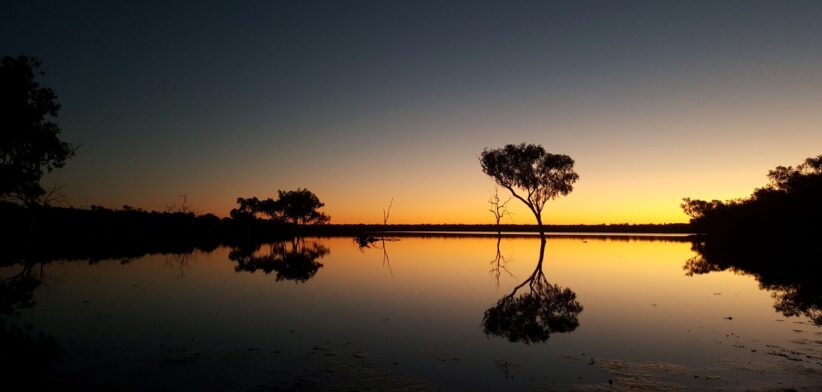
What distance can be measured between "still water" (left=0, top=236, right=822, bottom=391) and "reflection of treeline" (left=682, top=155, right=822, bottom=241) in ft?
143

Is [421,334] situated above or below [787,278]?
below

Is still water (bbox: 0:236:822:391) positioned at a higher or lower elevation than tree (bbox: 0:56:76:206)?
lower

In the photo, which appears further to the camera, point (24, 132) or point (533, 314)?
point (24, 132)

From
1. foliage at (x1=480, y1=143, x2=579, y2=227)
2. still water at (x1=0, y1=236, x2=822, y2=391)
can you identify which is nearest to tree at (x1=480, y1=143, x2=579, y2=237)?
foliage at (x1=480, y1=143, x2=579, y2=227)

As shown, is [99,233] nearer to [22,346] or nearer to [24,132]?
[24,132]

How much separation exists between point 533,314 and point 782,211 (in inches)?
2570

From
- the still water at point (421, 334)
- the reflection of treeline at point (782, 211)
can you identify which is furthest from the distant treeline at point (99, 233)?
the reflection of treeline at point (782, 211)

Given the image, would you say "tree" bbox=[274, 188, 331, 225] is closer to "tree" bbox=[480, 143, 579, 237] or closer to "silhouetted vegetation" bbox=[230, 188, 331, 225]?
"silhouetted vegetation" bbox=[230, 188, 331, 225]

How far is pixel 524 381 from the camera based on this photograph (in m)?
8.75

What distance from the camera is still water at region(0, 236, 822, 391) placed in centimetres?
896

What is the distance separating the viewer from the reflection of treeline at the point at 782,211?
55688 mm

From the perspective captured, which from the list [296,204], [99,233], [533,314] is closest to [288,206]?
[296,204]

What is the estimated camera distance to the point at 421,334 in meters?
13.0

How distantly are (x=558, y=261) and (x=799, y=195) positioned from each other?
45532 mm
